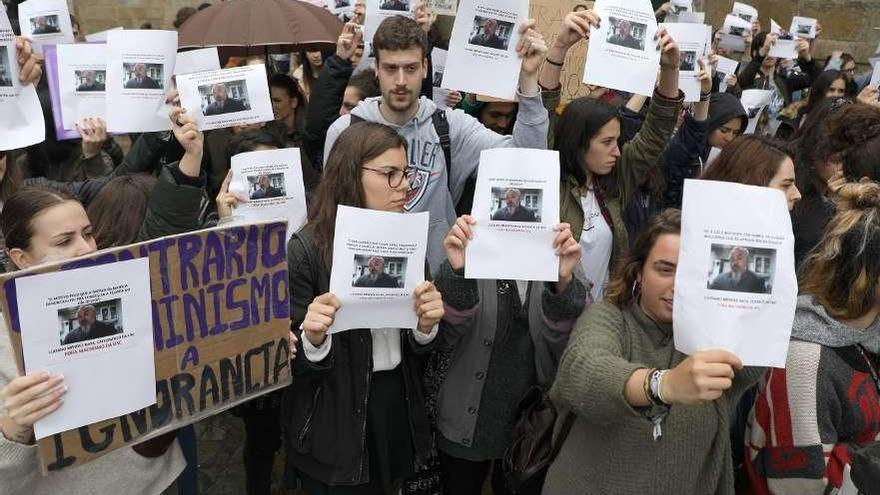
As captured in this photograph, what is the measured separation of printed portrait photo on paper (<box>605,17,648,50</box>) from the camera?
326 centimetres

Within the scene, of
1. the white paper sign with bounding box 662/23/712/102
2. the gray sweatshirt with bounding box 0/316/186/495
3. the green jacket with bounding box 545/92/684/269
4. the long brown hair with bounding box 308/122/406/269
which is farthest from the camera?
the white paper sign with bounding box 662/23/712/102

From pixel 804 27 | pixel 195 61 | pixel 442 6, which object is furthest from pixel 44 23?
pixel 804 27

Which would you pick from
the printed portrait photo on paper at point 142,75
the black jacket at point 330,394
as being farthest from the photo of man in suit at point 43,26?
the black jacket at point 330,394

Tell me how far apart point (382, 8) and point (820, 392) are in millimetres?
3780

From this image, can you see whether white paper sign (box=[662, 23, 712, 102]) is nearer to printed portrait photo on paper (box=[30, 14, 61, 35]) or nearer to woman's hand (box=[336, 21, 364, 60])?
woman's hand (box=[336, 21, 364, 60])

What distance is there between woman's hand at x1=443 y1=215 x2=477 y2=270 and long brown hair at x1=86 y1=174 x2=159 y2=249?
4.58ft

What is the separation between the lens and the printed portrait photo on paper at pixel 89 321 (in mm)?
1796

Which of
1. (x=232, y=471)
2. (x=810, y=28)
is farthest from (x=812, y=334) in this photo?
(x=810, y=28)

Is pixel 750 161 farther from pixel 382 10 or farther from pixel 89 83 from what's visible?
pixel 89 83

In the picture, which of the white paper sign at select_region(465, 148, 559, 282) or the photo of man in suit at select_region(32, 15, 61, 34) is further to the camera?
the photo of man in suit at select_region(32, 15, 61, 34)

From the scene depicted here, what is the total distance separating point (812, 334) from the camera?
2.32 metres

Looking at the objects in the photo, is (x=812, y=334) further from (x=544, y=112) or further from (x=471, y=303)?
(x=544, y=112)

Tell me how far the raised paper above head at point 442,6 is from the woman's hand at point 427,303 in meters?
4.72

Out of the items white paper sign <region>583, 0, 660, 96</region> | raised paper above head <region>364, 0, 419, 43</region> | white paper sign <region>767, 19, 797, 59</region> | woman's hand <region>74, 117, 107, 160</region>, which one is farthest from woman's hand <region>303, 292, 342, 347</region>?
white paper sign <region>767, 19, 797, 59</region>
